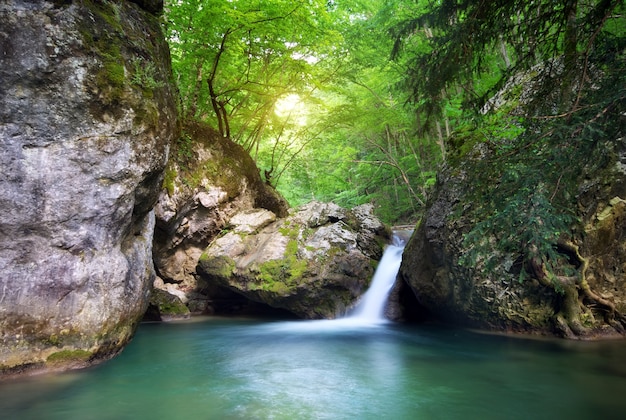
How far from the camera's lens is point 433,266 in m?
9.70

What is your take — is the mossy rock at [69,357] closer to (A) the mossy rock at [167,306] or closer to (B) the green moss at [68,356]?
(B) the green moss at [68,356]

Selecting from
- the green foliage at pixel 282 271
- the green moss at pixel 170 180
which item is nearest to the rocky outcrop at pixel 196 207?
the green moss at pixel 170 180

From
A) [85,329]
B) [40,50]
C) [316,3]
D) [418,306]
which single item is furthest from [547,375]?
[316,3]

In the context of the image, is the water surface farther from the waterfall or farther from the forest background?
the forest background

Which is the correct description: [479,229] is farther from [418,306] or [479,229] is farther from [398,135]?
[398,135]

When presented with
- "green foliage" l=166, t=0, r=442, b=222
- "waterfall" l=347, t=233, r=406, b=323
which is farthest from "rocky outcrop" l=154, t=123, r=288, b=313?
"waterfall" l=347, t=233, r=406, b=323

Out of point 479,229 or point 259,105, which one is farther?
point 259,105

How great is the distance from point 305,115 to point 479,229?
46.8ft

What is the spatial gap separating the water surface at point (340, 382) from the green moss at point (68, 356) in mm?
205

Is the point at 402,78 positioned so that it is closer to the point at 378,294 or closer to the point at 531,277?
the point at 378,294

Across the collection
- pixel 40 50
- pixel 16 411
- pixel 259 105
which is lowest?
pixel 16 411

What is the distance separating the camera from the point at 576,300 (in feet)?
24.5

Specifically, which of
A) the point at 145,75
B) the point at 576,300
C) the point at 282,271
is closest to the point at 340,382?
the point at 576,300

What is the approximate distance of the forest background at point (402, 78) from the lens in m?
3.85
